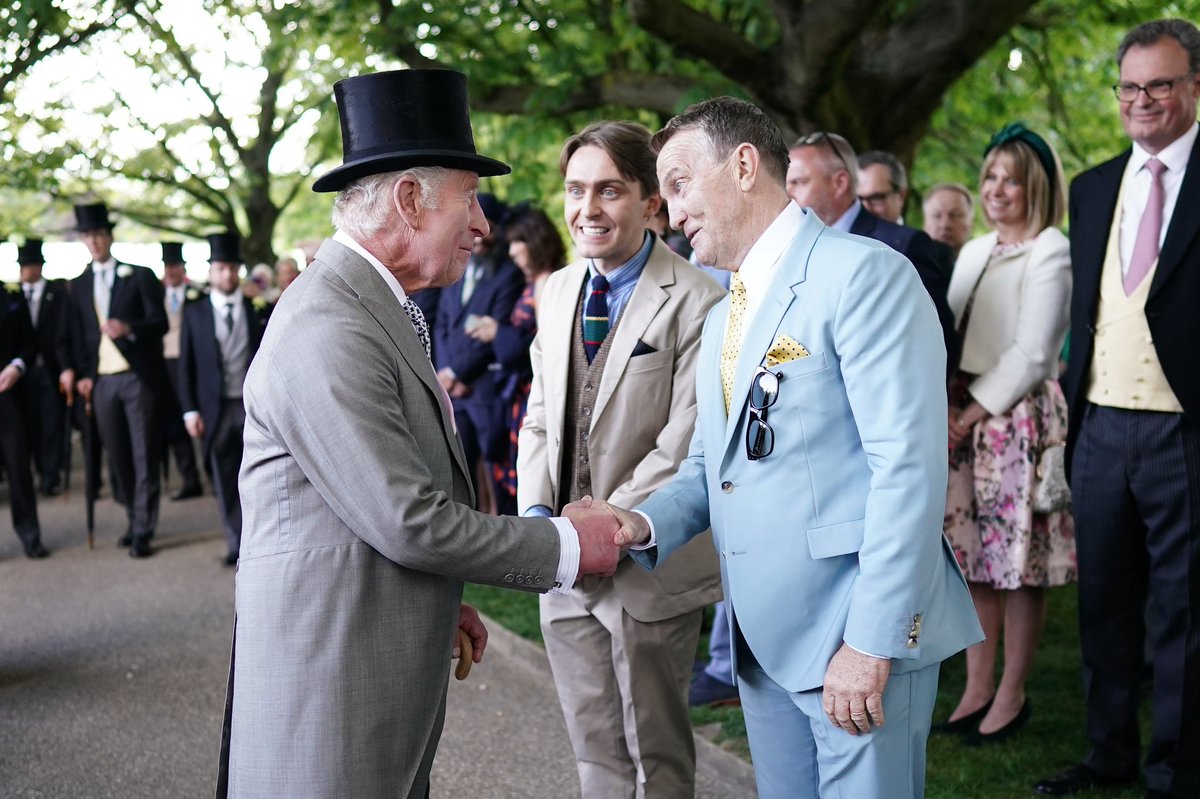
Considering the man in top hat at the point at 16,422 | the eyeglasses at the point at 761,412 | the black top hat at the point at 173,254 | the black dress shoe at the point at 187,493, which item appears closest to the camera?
the eyeglasses at the point at 761,412

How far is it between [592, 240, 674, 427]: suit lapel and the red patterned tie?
1694mm

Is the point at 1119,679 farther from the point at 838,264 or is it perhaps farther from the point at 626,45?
the point at 626,45

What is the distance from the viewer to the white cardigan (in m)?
4.41

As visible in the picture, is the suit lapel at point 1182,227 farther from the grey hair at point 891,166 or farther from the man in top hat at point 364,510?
the man in top hat at point 364,510

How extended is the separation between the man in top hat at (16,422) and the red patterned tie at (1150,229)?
311 inches

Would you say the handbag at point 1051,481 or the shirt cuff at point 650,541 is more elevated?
the shirt cuff at point 650,541

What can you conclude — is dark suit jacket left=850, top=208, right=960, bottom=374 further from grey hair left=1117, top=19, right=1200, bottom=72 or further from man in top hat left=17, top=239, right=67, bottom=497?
man in top hat left=17, top=239, right=67, bottom=497

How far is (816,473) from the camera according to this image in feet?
7.70

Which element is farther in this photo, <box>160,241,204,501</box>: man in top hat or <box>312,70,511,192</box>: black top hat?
<box>160,241,204,501</box>: man in top hat

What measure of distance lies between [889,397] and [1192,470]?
2.05 meters

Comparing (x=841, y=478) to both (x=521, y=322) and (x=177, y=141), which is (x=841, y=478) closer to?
(x=521, y=322)

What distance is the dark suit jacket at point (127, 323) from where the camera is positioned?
912 centimetres

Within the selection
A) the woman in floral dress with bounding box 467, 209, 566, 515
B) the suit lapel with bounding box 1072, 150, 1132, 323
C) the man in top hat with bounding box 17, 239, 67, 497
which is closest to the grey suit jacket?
the suit lapel with bounding box 1072, 150, 1132, 323

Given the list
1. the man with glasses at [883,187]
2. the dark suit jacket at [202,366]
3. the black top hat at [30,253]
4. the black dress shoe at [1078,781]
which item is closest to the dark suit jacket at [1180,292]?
the black dress shoe at [1078,781]
